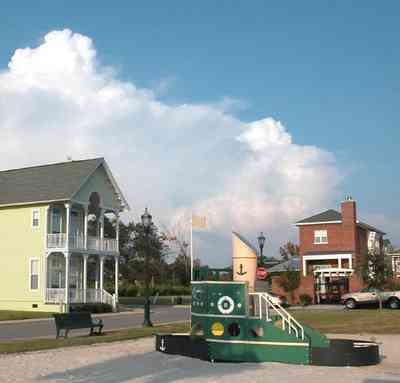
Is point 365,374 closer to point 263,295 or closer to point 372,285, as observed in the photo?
point 263,295

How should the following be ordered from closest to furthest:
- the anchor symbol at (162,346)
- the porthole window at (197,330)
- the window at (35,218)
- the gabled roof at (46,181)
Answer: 1. the porthole window at (197,330)
2. the anchor symbol at (162,346)
3. the gabled roof at (46,181)
4. the window at (35,218)

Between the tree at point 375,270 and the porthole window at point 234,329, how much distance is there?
30237 millimetres

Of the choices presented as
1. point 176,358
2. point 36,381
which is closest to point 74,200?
point 176,358

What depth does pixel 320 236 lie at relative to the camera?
5666 cm

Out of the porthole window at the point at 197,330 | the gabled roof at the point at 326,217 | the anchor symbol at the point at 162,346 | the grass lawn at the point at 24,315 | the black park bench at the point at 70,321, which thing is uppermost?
the gabled roof at the point at 326,217

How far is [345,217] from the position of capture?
55.2 m

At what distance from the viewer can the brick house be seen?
49969 millimetres

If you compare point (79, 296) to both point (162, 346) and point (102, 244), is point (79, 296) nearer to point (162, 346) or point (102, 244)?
point (102, 244)

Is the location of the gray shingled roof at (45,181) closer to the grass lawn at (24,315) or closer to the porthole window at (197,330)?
the grass lawn at (24,315)

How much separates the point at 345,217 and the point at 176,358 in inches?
1665

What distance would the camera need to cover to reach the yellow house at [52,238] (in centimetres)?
3956

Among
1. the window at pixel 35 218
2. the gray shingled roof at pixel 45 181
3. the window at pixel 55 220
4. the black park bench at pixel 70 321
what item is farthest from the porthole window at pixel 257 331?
the window at pixel 35 218

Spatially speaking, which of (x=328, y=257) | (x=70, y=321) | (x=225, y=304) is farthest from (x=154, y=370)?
(x=328, y=257)

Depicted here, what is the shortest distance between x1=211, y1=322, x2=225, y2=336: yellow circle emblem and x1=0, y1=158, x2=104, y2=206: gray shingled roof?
84.3 feet
